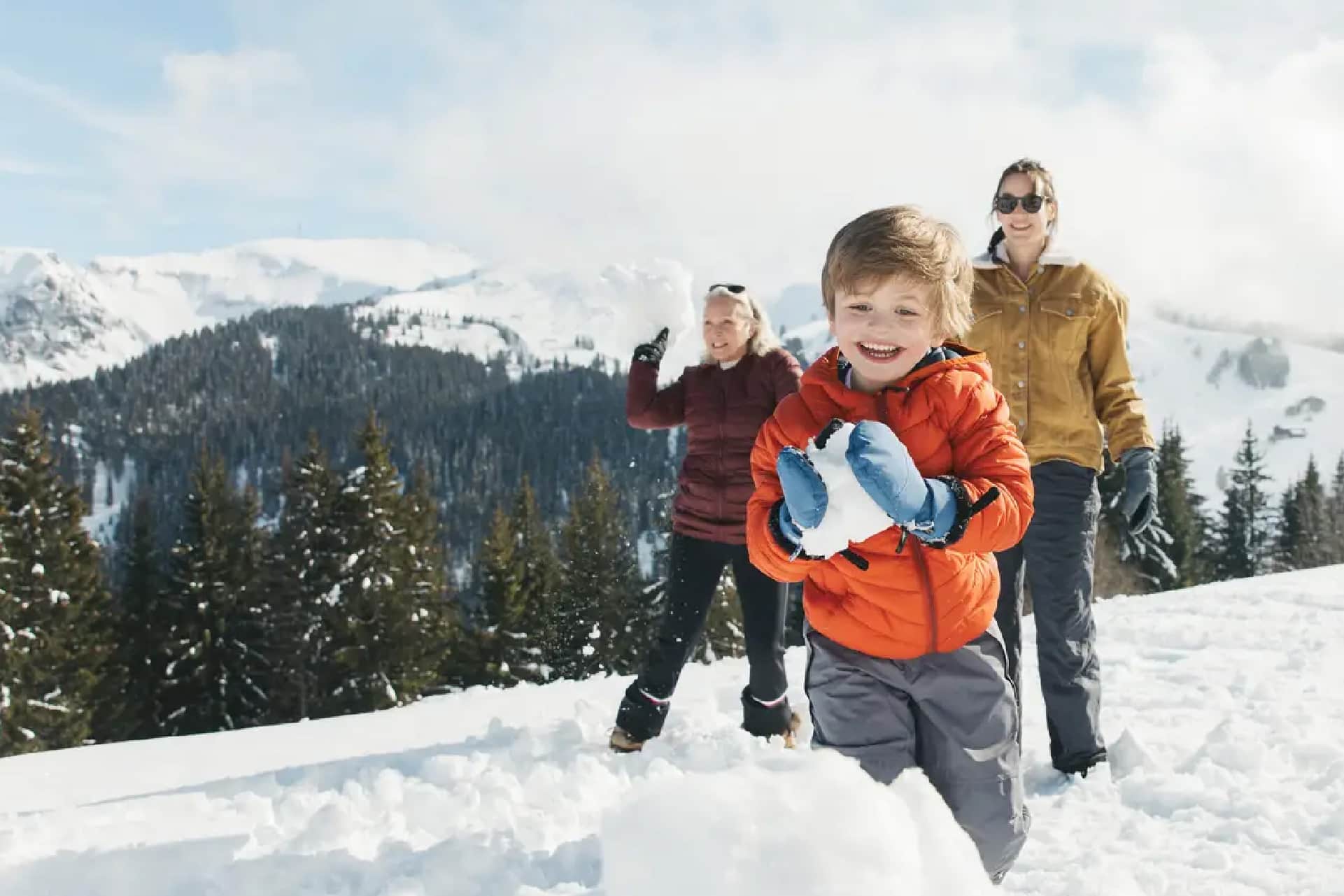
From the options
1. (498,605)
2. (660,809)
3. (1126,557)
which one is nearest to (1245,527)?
(1126,557)

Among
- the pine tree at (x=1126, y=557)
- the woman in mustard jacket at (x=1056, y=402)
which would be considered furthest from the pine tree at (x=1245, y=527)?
the woman in mustard jacket at (x=1056, y=402)

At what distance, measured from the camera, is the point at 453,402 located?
174125 mm

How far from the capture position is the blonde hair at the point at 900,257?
7.35ft

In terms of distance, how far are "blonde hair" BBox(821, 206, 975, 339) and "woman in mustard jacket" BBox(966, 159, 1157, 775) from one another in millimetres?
1624

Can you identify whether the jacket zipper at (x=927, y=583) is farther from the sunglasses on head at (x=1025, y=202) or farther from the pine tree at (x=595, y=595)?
the pine tree at (x=595, y=595)

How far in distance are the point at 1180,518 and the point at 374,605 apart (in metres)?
33.9

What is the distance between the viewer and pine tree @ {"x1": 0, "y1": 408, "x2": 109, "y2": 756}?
67.6ft

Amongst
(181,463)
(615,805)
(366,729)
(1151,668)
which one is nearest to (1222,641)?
(1151,668)

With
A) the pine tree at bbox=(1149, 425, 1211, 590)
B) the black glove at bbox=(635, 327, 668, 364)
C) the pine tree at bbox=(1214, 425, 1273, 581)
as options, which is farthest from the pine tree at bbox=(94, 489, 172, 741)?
the pine tree at bbox=(1214, 425, 1273, 581)

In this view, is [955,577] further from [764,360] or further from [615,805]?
[764,360]

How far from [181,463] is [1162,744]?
170966 mm

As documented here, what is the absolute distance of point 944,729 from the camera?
2387 mm

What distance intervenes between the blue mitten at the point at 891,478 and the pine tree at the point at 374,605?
25.1 m

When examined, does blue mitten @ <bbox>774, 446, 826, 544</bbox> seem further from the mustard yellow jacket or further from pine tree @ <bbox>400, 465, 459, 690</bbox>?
pine tree @ <bbox>400, 465, 459, 690</bbox>
